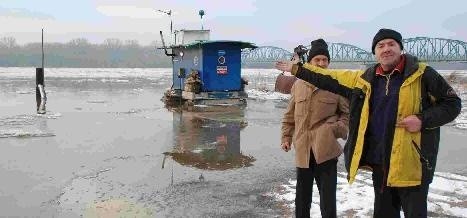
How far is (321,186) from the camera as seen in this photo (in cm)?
439

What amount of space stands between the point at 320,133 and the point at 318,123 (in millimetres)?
117

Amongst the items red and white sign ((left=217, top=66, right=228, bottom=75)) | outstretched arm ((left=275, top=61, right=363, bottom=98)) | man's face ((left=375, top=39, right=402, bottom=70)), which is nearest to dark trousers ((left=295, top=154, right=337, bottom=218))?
outstretched arm ((left=275, top=61, right=363, bottom=98))

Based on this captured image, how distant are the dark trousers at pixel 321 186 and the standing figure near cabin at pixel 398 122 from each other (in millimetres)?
756

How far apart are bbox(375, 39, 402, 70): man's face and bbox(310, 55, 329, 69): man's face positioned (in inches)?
37.7

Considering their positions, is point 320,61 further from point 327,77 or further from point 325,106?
point 327,77

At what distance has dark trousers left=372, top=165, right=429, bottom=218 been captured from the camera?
3.31 meters

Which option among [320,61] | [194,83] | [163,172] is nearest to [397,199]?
[320,61]

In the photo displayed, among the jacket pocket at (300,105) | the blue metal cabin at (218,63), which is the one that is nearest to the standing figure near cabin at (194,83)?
the blue metal cabin at (218,63)

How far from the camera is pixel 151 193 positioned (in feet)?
20.0

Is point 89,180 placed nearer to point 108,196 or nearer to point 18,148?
point 108,196

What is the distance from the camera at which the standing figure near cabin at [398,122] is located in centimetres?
320

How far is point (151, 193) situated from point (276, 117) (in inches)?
377

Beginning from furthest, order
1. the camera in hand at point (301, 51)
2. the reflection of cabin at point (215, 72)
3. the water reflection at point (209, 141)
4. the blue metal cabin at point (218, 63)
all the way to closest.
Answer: the blue metal cabin at point (218, 63) < the reflection of cabin at point (215, 72) < the water reflection at point (209, 141) < the camera in hand at point (301, 51)

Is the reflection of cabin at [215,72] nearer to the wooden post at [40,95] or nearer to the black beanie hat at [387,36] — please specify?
the wooden post at [40,95]
